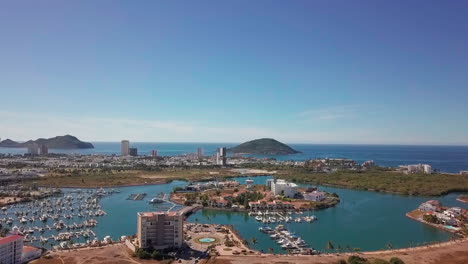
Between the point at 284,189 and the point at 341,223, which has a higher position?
the point at 284,189

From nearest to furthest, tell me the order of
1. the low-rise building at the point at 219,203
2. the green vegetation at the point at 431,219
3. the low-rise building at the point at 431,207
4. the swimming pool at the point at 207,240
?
the swimming pool at the point at 207,240, the green vegetation at the point at 431,219, the low-rise building at the point at 431,207, the low-rise building at the point at 219,203

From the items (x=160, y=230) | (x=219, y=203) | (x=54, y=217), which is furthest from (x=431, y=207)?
(x=54, y=217)

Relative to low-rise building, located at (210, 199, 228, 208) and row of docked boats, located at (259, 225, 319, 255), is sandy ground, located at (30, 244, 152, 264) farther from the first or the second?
low-rise building, located at (210, 199, 228, 208)

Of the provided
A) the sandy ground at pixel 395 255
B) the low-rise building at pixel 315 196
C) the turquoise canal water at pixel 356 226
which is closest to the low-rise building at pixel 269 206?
the turquoise canal water at pixel 356 226

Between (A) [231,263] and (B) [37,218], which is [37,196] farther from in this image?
(A) [231,263]

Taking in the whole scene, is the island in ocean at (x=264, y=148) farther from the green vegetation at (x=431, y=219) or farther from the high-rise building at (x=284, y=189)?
the green vegetation at (x=431, y=219)

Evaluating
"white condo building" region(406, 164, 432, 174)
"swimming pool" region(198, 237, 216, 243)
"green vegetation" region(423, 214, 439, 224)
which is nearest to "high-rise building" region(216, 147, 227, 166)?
"white condo building" region(406, 164, 432, 174)

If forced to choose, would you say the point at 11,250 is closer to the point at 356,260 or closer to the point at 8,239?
the point at 8,239
